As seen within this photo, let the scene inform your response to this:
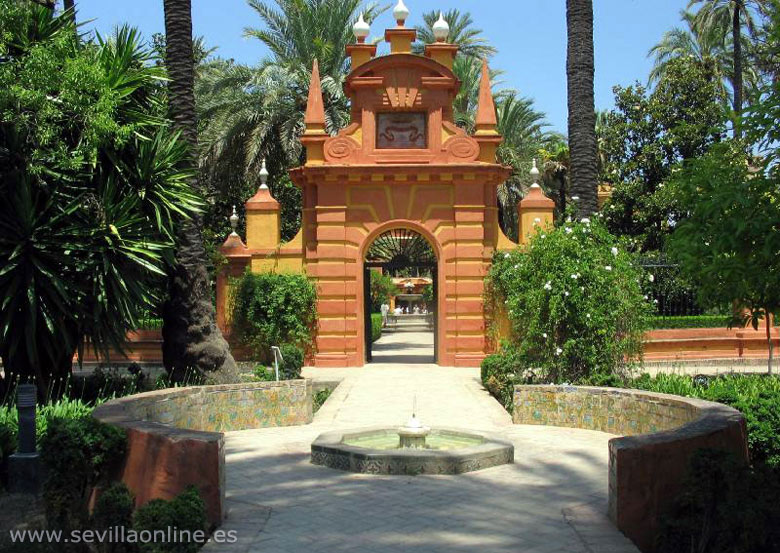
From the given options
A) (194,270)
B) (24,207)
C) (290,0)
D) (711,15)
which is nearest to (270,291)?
(194,270)

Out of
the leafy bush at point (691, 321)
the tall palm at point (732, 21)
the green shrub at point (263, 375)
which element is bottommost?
the green shrub at point (263, 375)

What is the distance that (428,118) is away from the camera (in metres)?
20.6

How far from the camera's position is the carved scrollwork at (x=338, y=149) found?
2055cm

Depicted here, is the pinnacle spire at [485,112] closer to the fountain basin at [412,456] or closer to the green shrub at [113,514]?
the fountain basin at [412,456]

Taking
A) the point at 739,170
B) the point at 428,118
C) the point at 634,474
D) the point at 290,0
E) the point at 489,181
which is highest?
the point at 290,0

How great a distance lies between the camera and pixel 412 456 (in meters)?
8.59

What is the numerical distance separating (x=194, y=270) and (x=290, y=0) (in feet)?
53.4

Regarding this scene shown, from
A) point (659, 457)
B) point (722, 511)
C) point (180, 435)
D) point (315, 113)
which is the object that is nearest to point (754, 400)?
point (659, 457)

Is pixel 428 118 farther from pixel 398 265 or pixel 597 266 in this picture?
pixel 597 266

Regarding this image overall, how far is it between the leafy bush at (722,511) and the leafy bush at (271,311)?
14581 mm

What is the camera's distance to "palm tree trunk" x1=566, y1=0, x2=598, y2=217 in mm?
15805

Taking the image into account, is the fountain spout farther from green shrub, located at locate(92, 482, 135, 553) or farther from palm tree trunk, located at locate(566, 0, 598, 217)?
palm tree trunk, located at locate(566, 0, 598, 217)

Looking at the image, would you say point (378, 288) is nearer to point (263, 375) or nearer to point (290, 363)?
point (290, 363)

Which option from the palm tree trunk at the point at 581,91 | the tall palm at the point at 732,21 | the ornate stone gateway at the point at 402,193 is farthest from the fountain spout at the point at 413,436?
the tall palm at the point at 732,21
